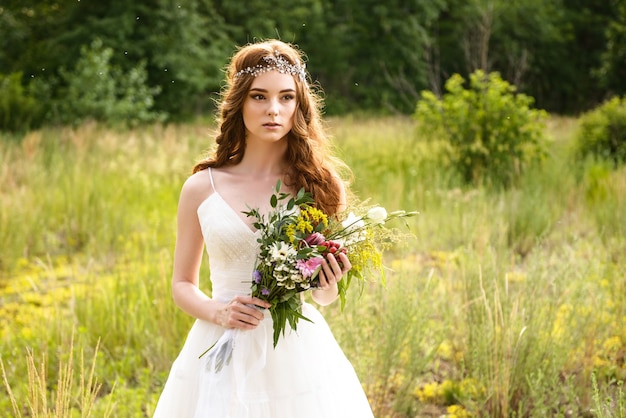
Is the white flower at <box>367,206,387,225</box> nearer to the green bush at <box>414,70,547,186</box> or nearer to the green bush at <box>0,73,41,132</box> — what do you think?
the green bush at <box>414,70,547,186</box>

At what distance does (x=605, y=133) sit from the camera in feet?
37.1

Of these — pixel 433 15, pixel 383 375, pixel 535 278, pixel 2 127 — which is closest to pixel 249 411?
pixel 383 375

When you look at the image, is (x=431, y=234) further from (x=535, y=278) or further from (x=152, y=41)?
(x=152, y=41)

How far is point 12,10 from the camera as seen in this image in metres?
22.5

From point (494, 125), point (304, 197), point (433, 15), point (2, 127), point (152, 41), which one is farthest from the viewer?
point (433, 15)

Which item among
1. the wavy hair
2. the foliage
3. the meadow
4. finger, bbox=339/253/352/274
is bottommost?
the meadow

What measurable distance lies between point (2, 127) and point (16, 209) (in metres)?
9.11

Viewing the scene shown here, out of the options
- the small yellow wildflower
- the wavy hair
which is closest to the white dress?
the wavy hair

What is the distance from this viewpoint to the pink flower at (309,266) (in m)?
2.07

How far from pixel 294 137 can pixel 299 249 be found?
66 cm

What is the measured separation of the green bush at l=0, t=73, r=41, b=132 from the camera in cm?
1537

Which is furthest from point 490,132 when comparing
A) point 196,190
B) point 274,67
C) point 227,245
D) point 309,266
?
point 309,266

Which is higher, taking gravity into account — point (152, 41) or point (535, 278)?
point (152, 41)

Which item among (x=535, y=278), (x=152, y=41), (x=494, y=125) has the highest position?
(x=152, y=41)
